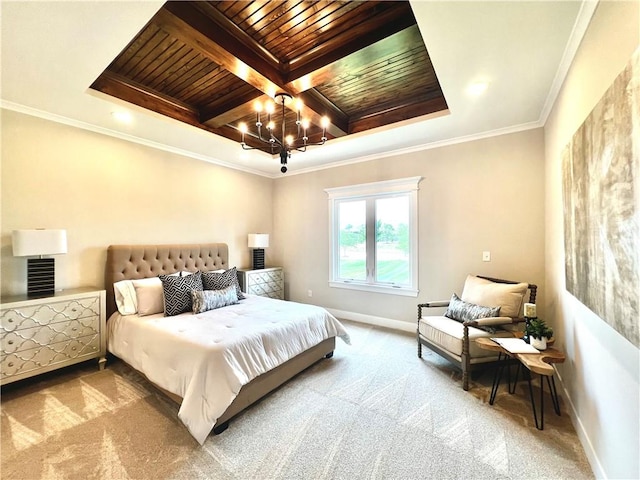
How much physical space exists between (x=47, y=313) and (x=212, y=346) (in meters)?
1.77

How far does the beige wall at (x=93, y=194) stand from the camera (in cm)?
255

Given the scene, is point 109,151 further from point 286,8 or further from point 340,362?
point 340,362

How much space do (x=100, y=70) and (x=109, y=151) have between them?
1398 mm

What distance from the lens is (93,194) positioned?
303 centimetres

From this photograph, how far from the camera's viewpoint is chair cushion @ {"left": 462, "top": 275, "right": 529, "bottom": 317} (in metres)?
2.55

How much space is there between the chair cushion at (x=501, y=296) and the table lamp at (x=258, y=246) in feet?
10.7

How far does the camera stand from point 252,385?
211cm

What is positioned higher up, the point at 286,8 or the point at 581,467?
the point at 286,8

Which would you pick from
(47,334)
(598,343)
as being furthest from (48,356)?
(598,343)

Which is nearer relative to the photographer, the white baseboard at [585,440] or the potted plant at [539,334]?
the white baseboard at [585,440]

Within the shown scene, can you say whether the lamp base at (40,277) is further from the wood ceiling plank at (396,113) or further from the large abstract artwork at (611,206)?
the large abstract artwork at (611,206)

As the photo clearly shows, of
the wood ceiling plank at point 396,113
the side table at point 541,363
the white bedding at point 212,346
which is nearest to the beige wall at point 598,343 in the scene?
the side table at point 541,363

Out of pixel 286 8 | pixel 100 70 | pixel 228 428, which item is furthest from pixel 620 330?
pixel 100 70

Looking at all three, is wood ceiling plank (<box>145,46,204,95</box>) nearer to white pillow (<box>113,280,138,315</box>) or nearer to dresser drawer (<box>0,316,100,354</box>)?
white pillow (<box>113,280,138,315</box>)
